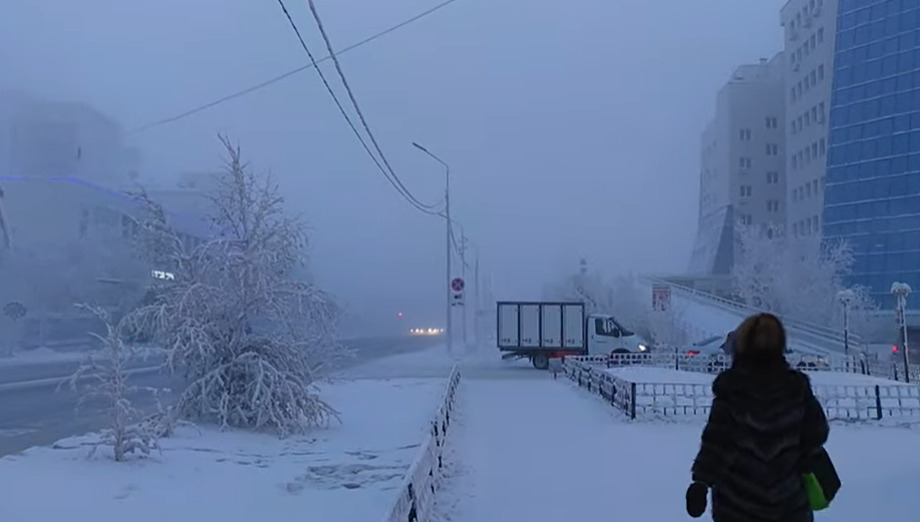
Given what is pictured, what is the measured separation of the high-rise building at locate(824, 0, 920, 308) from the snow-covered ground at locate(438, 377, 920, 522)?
164ft

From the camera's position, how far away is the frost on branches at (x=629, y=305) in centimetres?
5481

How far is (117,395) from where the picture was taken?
12.2 meters

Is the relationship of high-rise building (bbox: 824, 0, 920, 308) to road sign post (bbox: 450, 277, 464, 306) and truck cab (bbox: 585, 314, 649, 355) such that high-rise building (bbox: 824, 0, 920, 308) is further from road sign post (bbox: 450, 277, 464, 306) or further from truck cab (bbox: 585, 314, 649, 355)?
road sign post (bbox: 450, 277, 464, 306)

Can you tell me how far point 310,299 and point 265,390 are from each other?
2.15 metres

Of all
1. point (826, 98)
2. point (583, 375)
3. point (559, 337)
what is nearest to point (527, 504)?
point (583, 375)

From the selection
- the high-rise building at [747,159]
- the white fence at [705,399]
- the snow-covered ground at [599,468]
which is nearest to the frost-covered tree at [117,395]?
the snow-covered ground at [599,468]

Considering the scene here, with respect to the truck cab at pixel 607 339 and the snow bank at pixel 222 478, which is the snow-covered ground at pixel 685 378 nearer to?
the snow bank at pixel 222 478

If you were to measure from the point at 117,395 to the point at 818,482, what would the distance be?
9.93m

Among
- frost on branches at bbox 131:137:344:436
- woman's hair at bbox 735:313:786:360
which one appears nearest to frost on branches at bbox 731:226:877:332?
frost on branches at bbox 131:137:344:436

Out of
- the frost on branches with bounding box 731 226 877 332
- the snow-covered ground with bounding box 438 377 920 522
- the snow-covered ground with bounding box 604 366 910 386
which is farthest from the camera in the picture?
the frost on branches with bounding box 731 226 877 332

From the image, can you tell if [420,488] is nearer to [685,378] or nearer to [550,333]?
[685,378]

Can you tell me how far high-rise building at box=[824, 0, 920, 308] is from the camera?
62156 millimetres

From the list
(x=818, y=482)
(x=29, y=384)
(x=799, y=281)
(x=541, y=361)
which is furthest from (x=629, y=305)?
(x=818, y=482)

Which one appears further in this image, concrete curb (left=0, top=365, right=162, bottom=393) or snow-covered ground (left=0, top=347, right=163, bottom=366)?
snow-covered ground (left=0, top=347, right=163, bottom=366)
